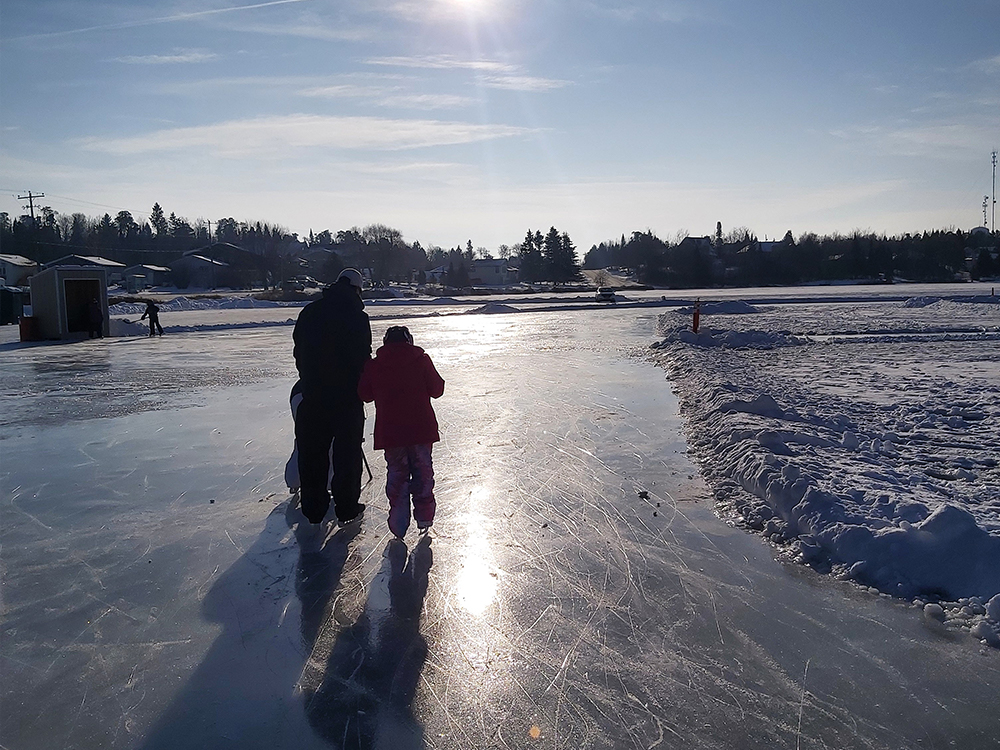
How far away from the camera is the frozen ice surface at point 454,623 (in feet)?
10.7

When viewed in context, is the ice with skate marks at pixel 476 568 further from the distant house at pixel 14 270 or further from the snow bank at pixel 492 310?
the distant house at pixel 14 270

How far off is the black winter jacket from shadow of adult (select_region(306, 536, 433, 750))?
1651 mm

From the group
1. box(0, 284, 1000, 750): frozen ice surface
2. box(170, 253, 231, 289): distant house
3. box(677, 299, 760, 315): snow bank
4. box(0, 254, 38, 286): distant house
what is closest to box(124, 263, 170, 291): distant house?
box(170, 253, 231, 289): distant house

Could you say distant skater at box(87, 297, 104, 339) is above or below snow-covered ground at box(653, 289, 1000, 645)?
above

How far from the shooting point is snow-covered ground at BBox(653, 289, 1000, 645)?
15.3ft

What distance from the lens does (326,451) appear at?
590 centimetres

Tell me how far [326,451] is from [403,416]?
88 cm

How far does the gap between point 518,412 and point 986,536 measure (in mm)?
6717

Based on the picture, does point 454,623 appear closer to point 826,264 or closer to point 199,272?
point 199,272

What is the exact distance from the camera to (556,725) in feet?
10.6

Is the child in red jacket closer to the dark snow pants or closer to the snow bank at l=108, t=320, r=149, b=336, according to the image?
Result: the dark snow pants

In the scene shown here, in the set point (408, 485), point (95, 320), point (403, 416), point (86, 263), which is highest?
point (86, 263)

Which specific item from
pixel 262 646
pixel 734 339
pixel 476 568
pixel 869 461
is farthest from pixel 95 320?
pixel 869 461

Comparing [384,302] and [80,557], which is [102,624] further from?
[384,302]
